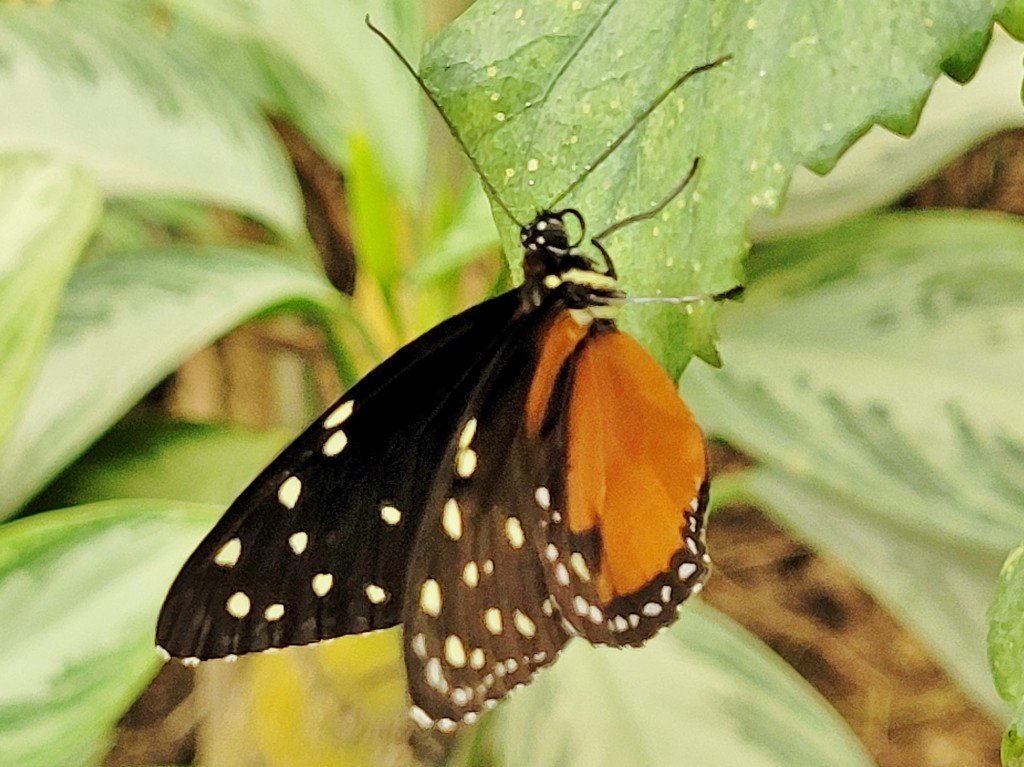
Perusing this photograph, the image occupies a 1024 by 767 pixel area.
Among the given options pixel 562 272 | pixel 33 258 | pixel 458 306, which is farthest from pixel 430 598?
pixel 458 306

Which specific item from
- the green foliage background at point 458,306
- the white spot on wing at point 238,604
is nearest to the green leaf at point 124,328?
the green foliage background at point 458,306

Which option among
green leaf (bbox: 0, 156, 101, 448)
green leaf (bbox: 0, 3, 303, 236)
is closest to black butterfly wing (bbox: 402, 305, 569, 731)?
green leaf (bbox: 0, 156, 101, 448)

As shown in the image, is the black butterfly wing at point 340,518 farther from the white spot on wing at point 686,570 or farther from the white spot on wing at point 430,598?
the white spot on wing at point 686,570

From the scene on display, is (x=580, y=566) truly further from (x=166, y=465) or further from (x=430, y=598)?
(x=166, y=465)

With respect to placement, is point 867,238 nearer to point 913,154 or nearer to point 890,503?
point 913,154

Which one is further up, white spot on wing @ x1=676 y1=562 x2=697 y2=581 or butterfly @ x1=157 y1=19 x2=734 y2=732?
butterfly @ x1=157 y1=19 x2=734 y2=732

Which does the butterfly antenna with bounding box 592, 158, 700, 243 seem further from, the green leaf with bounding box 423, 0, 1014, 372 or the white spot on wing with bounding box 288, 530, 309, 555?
the white spot on wing with bounding box 288, 530, 309, 555

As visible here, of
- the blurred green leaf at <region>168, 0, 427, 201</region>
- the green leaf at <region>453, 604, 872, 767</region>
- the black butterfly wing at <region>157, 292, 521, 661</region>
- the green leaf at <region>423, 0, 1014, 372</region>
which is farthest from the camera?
the blurred green leaf at <region>168, 0, 427, 201</region>
